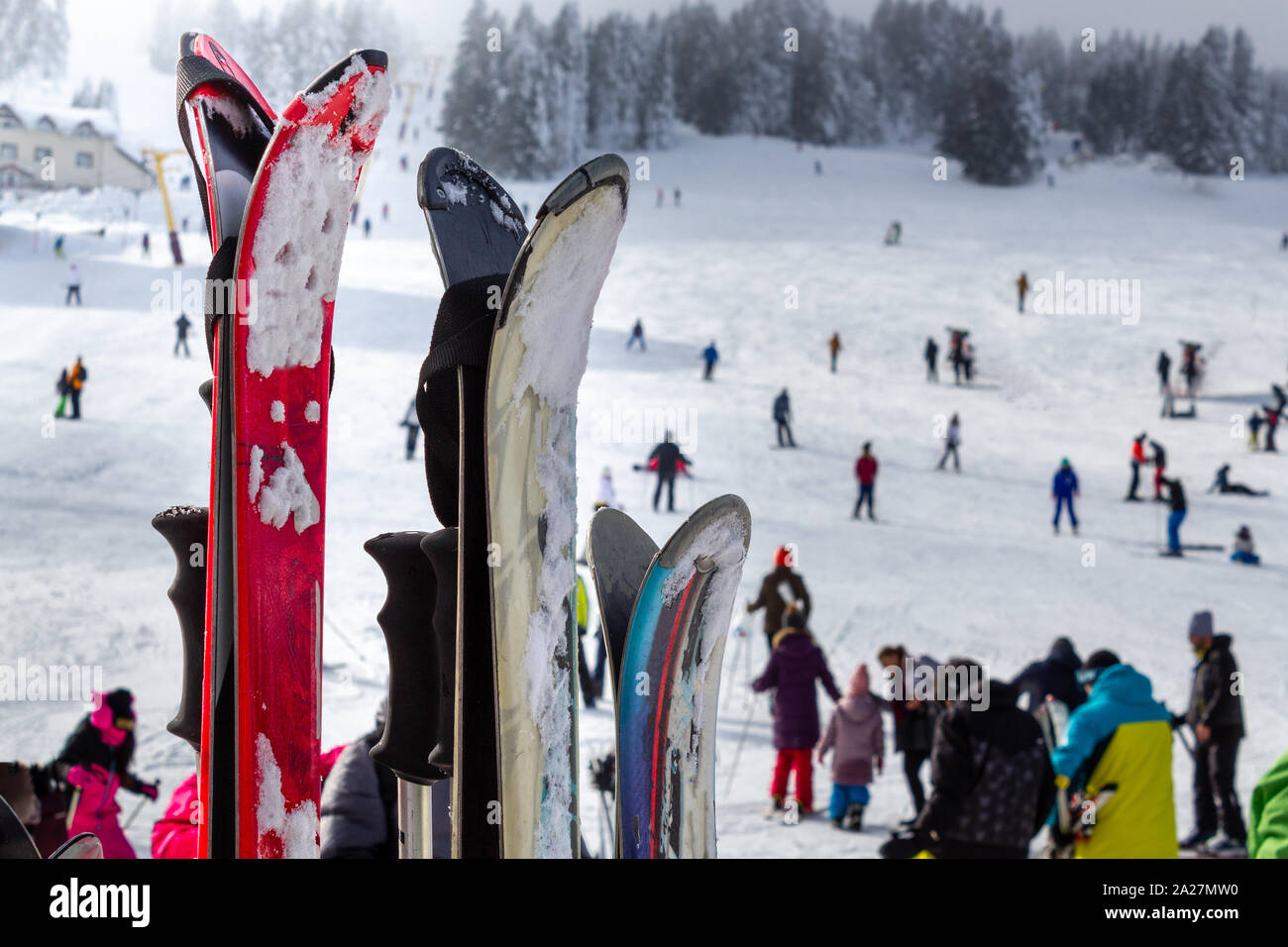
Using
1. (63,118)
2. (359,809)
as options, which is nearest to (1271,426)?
(359,809)

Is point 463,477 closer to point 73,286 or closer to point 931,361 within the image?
point 931,361

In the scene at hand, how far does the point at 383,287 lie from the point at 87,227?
1378 centimetres

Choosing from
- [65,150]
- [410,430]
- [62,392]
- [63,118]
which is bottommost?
[410,430]

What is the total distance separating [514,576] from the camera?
82.0 inches

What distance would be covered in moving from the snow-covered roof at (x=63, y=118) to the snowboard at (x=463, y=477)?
5392 cm

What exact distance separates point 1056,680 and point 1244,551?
749cm

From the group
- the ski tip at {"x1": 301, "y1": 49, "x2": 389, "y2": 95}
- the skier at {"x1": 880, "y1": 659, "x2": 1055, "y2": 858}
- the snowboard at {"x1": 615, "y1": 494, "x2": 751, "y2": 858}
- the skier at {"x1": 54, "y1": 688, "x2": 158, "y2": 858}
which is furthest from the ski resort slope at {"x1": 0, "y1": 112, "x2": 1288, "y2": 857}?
the ski tip at {"x1": 301, "y1": 49, "x2": 389, "y2": 95}

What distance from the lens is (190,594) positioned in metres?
2.49

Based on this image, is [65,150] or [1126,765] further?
[65,150]

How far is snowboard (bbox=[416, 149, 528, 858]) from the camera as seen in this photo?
6.95 ft

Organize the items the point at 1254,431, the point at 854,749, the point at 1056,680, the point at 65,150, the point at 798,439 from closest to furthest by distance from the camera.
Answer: the point at 854,749, the point at 1056,680, the point at 798,439, the point at 1254,431, the point at 65,150

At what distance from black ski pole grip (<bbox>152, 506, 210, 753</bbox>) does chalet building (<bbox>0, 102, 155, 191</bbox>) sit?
166 ft

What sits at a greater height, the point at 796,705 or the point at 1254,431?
the point at 1254,431
